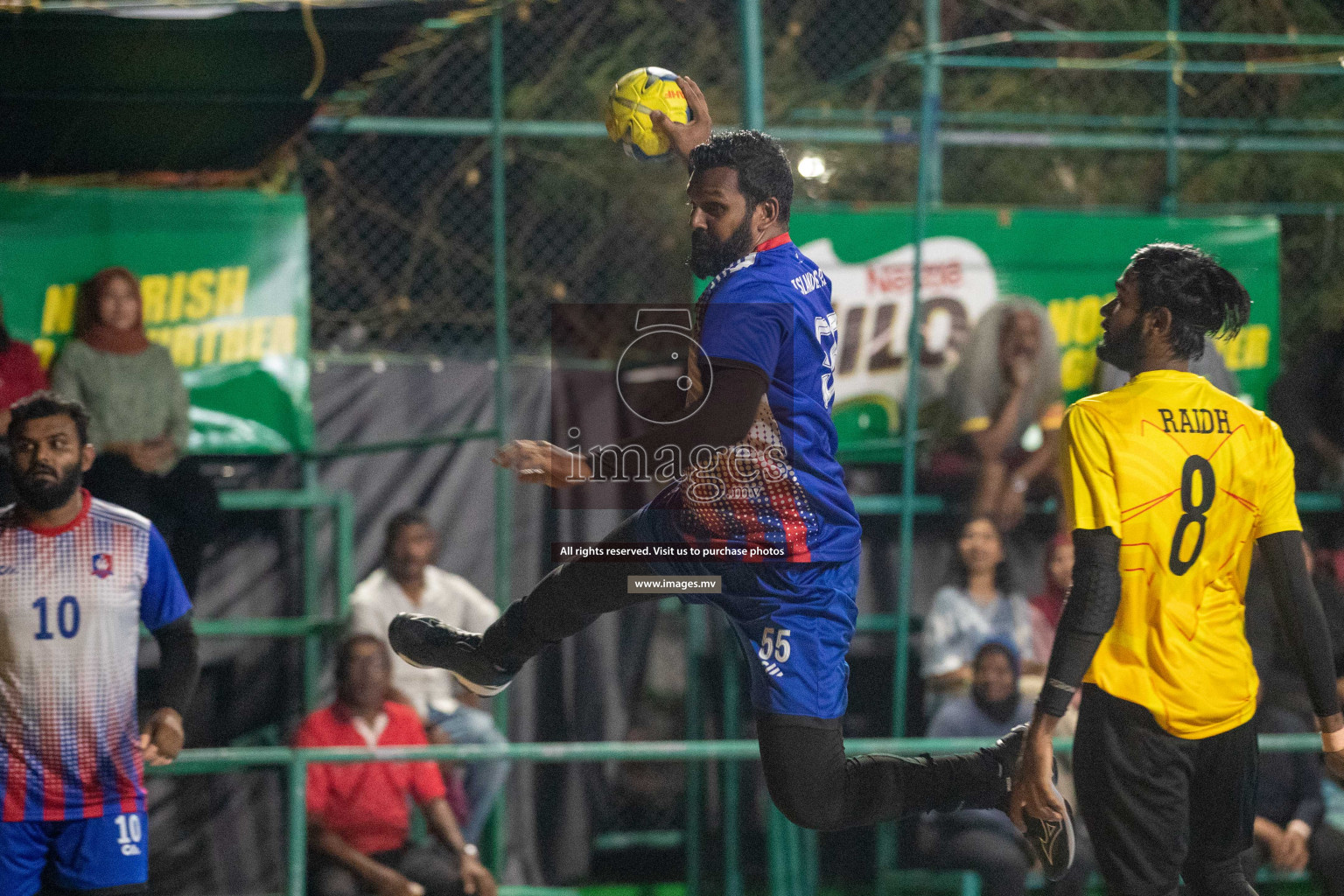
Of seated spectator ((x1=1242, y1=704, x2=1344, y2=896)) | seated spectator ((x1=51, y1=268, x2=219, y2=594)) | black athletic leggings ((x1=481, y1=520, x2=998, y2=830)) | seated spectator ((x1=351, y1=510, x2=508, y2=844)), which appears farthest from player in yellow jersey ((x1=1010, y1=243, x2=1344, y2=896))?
seated spectator ((x1=51, y1=268, x2=219, y2=594))

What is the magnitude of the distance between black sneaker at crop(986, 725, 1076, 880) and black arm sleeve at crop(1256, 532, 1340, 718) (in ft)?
2.53

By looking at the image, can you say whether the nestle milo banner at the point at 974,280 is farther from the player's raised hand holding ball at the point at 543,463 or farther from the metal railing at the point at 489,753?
the player's raised hand holding ball at the point at 543,463

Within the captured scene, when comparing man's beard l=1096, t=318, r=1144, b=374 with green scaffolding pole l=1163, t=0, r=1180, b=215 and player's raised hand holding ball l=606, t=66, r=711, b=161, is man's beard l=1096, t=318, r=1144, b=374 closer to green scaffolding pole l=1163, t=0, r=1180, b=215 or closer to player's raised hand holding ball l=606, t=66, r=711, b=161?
player's raised hand holding ball l=606, t=66, r=711, b=161

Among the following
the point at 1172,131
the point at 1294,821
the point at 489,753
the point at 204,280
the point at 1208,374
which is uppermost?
the point at 1172,131

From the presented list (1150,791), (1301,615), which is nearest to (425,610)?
(1150,791)

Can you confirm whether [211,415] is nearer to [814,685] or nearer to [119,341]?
[119,341]

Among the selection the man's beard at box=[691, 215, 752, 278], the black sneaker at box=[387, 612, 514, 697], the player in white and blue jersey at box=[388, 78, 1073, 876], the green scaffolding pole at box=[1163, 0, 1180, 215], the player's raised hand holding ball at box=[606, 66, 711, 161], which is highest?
the green scaffolding pole at box=[1163, 0, 1180, 215]

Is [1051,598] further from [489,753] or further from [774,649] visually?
[774,649]

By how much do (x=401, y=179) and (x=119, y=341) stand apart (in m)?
3.64

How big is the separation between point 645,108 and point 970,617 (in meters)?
3.75

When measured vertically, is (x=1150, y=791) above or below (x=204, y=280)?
below

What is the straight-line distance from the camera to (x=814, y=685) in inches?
162

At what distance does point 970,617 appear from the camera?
7.23 m

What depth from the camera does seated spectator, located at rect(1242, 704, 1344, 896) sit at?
6.67 meters
